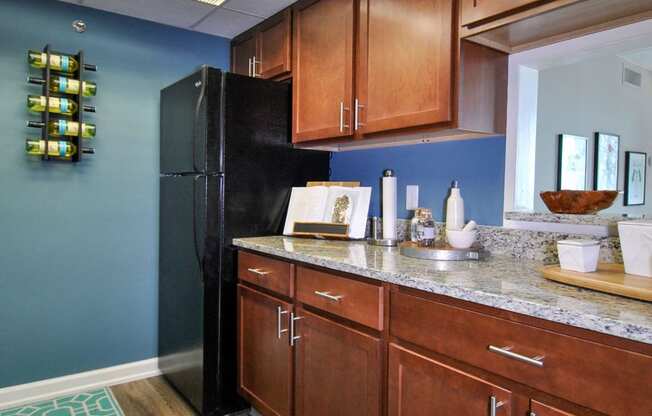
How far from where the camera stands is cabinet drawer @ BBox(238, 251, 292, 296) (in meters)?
1.92

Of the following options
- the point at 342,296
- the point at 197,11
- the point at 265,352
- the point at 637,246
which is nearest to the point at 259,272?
the point at 265,352

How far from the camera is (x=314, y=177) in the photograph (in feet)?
8.77

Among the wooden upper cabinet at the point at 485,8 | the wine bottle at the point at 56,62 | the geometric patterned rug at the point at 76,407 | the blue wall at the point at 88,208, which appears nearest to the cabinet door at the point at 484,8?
the wooden upper cabinet at the point at 485,8

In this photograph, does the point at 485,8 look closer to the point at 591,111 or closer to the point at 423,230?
the point at 591,111

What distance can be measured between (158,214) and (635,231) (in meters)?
2.49

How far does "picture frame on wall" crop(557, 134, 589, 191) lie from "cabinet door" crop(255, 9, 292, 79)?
1432 mm

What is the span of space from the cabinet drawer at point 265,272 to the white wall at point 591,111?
1.03m

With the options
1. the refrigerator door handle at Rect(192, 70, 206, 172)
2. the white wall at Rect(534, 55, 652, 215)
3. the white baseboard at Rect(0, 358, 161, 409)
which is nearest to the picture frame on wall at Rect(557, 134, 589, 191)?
the white wall at Rect(534, 55, 652, 215)

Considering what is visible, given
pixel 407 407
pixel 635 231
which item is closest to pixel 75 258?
pixel 407 407

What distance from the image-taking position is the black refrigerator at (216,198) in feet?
7.37

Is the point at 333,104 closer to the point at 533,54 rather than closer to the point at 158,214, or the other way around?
the point at 533,54

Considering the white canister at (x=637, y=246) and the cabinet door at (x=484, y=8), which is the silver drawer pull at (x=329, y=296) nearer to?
the white canister at (x=637, y=246)

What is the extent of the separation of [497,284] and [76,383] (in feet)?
8.09

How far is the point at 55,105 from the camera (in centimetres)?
245
